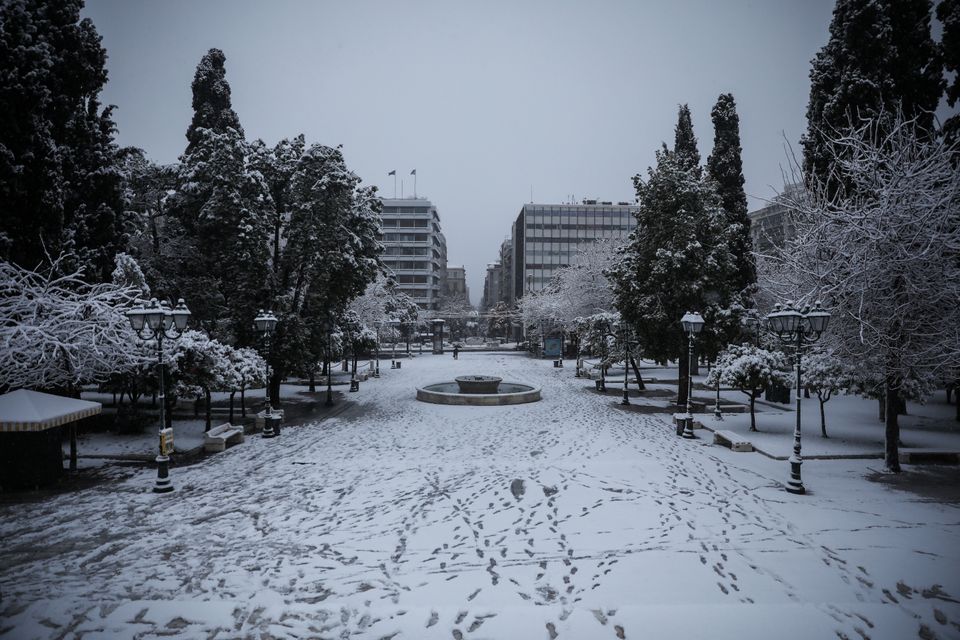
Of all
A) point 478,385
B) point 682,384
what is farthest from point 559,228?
point 682,384

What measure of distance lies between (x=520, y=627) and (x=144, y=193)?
91.4 ft

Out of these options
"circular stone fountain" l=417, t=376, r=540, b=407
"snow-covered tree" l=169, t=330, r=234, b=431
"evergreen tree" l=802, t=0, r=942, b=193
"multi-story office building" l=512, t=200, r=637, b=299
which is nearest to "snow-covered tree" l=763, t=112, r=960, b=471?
"evergreen tree" l=802, t=0, r=942, b=193

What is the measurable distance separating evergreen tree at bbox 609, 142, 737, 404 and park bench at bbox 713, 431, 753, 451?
563cm

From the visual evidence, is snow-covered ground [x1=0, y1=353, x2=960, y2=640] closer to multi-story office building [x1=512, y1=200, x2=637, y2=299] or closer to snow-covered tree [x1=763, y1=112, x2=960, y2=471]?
snow-covered tree [x1=763, y1=112, x2=960, y2=471]

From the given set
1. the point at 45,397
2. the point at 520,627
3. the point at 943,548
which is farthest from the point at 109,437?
the point at 943,548

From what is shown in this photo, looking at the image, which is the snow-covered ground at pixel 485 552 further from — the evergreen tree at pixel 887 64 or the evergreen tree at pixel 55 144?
the evergreen tree at pixel 887 64

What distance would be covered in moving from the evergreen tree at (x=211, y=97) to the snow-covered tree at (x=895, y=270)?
2343 centimetres

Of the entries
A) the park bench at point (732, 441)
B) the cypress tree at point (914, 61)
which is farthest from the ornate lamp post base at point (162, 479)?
the cypress tree at point (914, 61)

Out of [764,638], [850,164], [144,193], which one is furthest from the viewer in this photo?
[144,193]

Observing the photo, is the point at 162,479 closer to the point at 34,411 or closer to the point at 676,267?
the point at 34,411

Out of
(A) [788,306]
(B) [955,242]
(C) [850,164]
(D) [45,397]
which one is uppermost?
(C) [850,164]

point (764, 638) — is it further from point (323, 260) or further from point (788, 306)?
point (323, 260)

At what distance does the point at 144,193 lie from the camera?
79.9 ft

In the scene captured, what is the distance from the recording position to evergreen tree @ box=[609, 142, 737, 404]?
63.8 ft
